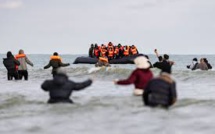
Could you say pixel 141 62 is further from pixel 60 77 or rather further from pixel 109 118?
pixel 109 118

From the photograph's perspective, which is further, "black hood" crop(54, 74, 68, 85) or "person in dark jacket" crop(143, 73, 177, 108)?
"black hood" crop(54, 74, 68, 85)

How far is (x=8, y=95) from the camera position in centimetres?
1753

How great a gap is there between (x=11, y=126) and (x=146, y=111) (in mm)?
2914

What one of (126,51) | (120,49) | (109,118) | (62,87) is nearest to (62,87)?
(62,87)

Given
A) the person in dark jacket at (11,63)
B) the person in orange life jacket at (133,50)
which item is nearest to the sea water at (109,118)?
the person in dark jacket at (11,63)

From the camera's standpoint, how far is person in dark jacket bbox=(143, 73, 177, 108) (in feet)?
36.5

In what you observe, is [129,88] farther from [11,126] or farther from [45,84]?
[11,126]

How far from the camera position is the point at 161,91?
11.1m

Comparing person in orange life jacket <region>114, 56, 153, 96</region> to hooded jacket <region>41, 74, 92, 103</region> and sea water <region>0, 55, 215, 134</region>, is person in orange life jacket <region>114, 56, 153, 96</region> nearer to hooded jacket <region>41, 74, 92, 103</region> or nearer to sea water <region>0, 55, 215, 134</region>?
sea water <region>0, 55, 215, 134</region>

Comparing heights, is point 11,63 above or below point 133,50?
below

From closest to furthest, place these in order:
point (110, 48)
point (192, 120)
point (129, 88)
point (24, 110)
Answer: point (192, 120), point (24, 110), point (129, 88), point (110, 48)

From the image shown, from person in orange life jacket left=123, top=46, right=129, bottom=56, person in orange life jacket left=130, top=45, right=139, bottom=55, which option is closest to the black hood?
person in orange life jacket left=123, top=46, right=129, bottom=56

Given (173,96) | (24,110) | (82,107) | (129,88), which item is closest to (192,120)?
(173,96)

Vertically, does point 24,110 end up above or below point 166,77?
below
